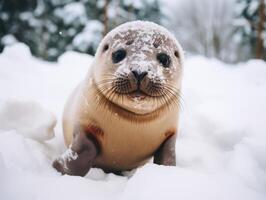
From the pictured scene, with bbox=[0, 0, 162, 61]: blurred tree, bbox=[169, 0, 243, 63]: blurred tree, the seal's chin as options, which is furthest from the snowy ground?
bbox=[169, 0, 243, 63]: blurred tree

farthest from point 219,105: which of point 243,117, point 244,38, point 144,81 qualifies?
point 244,38

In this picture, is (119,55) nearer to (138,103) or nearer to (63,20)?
(138,103)

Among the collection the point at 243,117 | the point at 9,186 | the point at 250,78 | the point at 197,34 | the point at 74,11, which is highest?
the point at 9,186

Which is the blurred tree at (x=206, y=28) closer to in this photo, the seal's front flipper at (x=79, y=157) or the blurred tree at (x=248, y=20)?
the blurred tree at (x=248, y=20)

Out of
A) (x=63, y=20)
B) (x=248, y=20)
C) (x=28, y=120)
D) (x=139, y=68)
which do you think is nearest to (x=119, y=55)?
(x=139, y=68)

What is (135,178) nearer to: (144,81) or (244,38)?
(144,81)

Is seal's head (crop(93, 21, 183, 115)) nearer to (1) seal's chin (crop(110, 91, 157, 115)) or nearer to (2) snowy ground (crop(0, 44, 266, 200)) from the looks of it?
(1) seal's chin (crop(110, 91, 157, 115))

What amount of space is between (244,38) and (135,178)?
1055 centimetres

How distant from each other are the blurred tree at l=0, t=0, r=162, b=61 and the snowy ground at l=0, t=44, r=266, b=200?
20.5ft

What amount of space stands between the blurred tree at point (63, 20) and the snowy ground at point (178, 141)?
6236 millimetres

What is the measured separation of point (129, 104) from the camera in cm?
202

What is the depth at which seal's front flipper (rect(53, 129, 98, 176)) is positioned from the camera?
206 cm

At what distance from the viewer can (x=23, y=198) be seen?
146cm

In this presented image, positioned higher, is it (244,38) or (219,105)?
(219,105)
